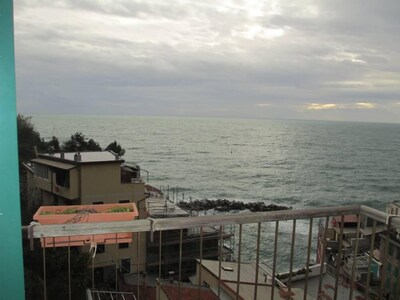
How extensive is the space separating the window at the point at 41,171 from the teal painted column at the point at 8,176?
12266 mm

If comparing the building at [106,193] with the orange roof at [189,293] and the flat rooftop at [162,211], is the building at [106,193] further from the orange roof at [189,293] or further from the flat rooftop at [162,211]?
the orange roof at [189,293]

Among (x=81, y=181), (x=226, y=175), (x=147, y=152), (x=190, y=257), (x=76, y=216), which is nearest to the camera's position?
(x=76, y=216)

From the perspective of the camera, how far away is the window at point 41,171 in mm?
12895

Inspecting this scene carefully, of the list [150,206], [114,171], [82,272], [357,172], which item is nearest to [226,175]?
[357,172]

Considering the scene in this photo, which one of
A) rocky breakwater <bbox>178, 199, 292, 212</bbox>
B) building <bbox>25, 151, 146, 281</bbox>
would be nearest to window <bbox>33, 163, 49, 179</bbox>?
building <bbox>25, 151, 146, 281</bbox>

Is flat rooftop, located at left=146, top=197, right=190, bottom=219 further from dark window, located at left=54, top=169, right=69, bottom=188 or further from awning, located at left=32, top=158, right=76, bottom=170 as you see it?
awning, located at left=32, top=158, right=76, bottom=170

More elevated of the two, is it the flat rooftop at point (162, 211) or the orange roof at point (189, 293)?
the orange roof at point (189, 293)

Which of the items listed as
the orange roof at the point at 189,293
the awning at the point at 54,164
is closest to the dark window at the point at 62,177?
the awning at the point at 54,164

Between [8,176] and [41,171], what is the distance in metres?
13.1

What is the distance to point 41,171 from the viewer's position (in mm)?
13219

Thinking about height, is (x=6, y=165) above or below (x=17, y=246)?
above

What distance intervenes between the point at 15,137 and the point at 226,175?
4019 cm

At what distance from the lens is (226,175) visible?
41156 millimetres

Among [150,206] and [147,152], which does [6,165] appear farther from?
[147,152]
